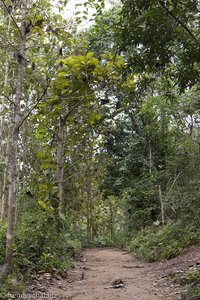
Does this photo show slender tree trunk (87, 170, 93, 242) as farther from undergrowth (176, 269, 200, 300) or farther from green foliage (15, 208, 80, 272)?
undergrowth (176, 269, 200, 300)

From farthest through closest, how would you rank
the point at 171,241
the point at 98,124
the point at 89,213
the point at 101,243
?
the point at 89,213, the point at 101,243, the point at 98,124, the point at 171,241

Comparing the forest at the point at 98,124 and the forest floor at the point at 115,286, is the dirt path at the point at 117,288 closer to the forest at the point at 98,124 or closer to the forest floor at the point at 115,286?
the forest floor at the point at 115,286

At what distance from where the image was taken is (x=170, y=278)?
5961 millimetres

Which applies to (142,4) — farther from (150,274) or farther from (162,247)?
(162,247)

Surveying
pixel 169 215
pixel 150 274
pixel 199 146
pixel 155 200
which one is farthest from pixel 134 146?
pixel 150 274

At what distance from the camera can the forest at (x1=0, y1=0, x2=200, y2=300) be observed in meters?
4.70

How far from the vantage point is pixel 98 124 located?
11.0 m

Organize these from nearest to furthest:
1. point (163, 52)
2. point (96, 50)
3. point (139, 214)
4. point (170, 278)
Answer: point (163, 52), point (170, 278), point (139, 214), point (96, 50)

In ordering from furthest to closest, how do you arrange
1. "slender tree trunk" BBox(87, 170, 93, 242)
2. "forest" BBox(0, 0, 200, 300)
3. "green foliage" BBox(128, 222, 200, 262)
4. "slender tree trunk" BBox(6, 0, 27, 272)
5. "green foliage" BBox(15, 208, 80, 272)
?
1. "slender tree trunk" BBox(87, 170, 93, 242)
2. "green foliage" BBox(128, 222, 200, 262)
3. "green foliage" BBox(15, 208, 80, 272)
4. "slender tree trunk" BBox(6, 0, 27, 272)
5. "forest" BBox(0, 0, 200, 300)

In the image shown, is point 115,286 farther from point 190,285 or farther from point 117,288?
point 190,285

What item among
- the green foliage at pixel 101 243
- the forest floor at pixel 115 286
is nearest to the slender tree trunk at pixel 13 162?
the forest floor at pixel 115 286

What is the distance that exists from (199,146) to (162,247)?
11.8 feet

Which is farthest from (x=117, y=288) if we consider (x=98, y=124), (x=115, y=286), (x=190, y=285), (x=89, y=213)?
(x=89, y=213)

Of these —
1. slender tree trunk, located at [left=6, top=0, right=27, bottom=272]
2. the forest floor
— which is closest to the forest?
slender tree trunk, located at [left=6, top=0, right=27, bottom=272]
